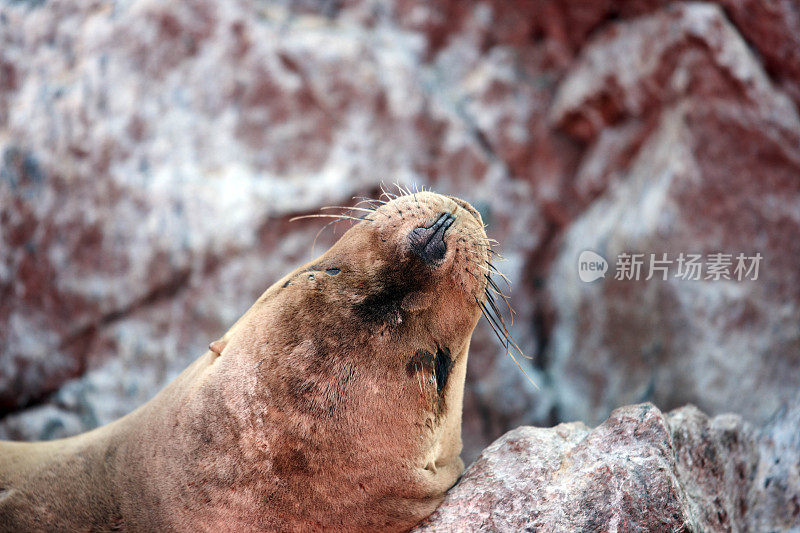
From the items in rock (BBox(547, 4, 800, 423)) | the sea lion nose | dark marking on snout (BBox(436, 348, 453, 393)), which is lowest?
rock (BBox(547, 4, 800, 423))

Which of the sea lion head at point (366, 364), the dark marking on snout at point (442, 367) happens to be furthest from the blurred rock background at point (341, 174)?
the dark marking on snout at point (442, 367)

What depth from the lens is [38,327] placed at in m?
4.16

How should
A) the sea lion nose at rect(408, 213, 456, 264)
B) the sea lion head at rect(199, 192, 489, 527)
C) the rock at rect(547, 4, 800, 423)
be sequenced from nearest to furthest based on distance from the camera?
the sea lion head at rect(199, 192, 489, 527), the sea lion nose at rect(408, 213, 456, 264), the rock at rect(547, 4, 800, 423)

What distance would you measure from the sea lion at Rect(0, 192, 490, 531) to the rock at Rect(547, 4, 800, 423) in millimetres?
2537

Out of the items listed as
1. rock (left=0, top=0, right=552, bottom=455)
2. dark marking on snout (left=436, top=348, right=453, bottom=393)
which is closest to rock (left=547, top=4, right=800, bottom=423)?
rock (left=0, top=0, right=552, bottom=455)

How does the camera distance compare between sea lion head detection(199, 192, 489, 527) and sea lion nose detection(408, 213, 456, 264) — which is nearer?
sea lion head detection(199, 192, 489, 527)

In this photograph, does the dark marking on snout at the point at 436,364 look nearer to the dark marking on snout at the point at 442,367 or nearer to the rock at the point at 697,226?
the dark marking on snout at the point at 442,367

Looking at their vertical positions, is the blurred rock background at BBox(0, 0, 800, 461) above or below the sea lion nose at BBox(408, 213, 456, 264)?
below

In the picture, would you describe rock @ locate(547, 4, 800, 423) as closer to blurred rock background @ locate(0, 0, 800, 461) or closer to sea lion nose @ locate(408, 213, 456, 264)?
blurred rock background @ locate(0, 0, 800, 461)

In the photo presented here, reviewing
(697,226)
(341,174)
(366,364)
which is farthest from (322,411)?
(697,226)

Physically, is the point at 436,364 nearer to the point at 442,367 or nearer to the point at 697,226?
the point at 442,367

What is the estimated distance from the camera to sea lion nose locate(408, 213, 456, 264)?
6.98ft

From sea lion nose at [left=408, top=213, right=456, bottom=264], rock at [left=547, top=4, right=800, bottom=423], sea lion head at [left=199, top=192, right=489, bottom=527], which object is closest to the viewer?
sea lion head at [left=199, top=192, right=489, bottom=527]

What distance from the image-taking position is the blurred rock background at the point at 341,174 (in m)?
4.13
